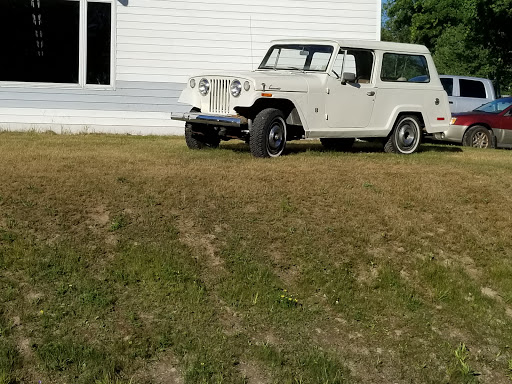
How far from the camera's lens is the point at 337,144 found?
506 inches

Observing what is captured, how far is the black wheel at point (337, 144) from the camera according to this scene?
1277 cm

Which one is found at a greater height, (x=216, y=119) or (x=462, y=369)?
(x=216, y=119)

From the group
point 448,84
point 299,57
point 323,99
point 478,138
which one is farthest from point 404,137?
point 448,84

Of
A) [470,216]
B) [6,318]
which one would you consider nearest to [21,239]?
[6,318]

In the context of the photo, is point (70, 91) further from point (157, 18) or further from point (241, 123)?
point (241, 123)

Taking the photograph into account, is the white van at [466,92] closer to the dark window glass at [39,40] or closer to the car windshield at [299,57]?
the car windshield at [299,57]

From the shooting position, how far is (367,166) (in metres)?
10.2

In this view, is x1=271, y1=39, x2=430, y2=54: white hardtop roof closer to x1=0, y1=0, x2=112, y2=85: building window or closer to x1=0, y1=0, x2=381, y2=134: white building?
x1=0, y1=0, x2=381, y2=134: white building

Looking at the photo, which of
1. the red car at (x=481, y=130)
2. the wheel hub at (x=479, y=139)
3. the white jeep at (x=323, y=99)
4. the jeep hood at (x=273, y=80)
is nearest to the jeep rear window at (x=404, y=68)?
the white jeep at (x=323, y=99)

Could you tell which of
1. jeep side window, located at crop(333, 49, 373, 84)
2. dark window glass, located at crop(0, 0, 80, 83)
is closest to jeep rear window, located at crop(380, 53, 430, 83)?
jeep side window, located at crop(333, 49, 373, 84)

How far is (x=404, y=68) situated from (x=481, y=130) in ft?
14.9

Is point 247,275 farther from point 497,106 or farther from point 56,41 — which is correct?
point 497,106

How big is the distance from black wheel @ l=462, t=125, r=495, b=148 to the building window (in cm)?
777

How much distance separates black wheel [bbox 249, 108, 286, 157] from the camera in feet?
33.3
